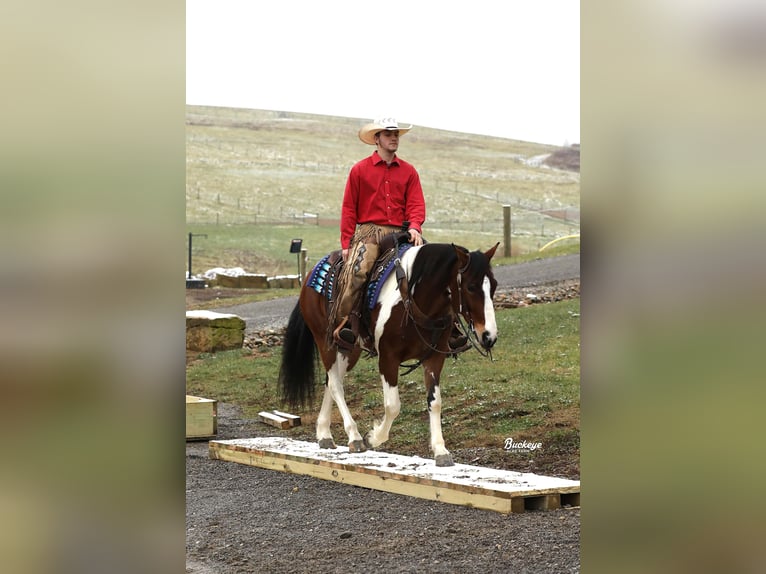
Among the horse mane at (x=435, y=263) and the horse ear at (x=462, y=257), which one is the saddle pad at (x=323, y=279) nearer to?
the horse mane at (x=435, y=263)

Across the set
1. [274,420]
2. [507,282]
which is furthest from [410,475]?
[507,282]

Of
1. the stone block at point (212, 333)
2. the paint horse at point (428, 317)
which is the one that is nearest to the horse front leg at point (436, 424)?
the paint horse at point (428, 317)

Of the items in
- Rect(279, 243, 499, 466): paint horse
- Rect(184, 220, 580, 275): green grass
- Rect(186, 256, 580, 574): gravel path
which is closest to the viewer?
Rect(186, 256, 580, 574): gravel path

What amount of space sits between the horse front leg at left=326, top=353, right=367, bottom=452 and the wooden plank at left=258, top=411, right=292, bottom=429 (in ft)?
5.88

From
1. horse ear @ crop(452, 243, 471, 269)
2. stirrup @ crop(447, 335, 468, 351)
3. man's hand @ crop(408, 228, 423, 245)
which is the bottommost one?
stirrup @ crop(447, 335, 468, 351)

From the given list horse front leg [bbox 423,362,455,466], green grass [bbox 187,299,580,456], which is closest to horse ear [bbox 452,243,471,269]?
horse front leg [bbox 423,362,455,466]

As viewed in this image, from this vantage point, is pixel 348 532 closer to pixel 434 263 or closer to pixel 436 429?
pixel 436 429

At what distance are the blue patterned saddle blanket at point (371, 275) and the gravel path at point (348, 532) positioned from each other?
1.28 metres

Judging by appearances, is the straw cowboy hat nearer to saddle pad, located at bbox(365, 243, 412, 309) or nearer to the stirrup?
saddle pad, located at bbox(365, 243, 412, 309)

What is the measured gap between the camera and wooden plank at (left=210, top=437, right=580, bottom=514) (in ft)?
19.2

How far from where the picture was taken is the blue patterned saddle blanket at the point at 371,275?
280 inches
